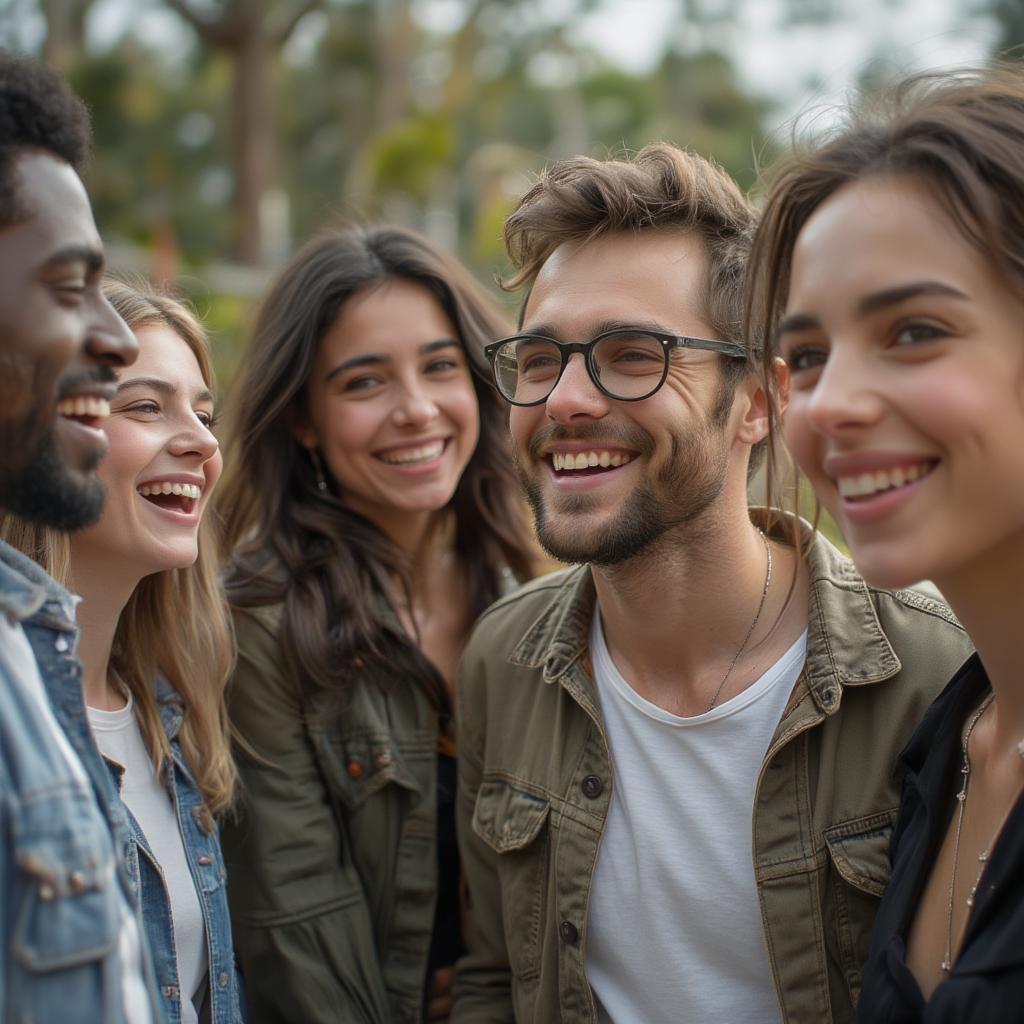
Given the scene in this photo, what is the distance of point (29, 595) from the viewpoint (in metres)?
2.05

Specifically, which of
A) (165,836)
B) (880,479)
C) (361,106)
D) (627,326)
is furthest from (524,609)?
(361,106)

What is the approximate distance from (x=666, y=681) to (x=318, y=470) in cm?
160

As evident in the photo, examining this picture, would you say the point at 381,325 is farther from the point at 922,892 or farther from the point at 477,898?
the point at 922,892

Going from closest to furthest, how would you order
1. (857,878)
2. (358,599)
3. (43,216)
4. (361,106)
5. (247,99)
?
(43,216), (857,878), (358,599), (247,99), (361,106)

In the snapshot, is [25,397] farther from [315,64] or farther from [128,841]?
[315,64]

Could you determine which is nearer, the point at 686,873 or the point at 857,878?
the point at 857,878

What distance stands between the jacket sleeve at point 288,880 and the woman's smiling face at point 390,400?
69 cm

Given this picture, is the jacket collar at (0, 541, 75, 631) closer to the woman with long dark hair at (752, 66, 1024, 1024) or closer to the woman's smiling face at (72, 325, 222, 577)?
the woman's smiling face at (72, 325, 222, 577)

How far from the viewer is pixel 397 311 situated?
3.95 m

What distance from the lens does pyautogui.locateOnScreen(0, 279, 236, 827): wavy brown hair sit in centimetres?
312

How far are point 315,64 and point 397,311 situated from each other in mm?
32180

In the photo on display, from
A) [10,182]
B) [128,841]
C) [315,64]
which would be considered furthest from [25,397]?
[315,64]

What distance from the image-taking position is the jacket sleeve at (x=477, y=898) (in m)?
3.22

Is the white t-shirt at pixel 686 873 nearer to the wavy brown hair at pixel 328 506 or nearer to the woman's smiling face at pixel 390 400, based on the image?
the wavy brown hair at pixel 328 506
